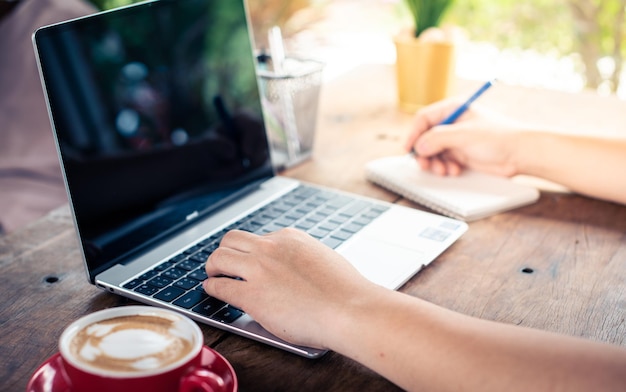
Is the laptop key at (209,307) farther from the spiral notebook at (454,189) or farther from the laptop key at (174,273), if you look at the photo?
the spiral notebook at (454,189)

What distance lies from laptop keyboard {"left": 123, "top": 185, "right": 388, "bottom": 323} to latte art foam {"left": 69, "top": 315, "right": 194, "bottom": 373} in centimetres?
14

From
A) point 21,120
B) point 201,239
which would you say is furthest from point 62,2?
point 201,239

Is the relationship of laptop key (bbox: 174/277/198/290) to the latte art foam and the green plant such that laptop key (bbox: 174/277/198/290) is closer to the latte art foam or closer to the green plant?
the latte art foam

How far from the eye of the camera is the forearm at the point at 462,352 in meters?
0.57

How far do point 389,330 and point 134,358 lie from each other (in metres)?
0.23

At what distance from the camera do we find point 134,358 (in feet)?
1.76

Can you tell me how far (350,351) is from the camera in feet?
2.09

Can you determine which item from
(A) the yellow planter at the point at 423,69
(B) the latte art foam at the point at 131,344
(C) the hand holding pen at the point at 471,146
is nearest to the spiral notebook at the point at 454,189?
(C) the hand holding pen at the point at 471,146

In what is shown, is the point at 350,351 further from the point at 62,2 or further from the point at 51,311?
the point at 62,2

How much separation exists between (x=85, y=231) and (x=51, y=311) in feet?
0.32

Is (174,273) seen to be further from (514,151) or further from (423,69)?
(423,69)

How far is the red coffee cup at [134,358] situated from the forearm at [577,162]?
0.65 metres

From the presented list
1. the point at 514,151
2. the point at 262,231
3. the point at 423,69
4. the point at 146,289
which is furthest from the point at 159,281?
the point at 423,69

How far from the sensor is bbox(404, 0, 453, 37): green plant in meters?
1.36
